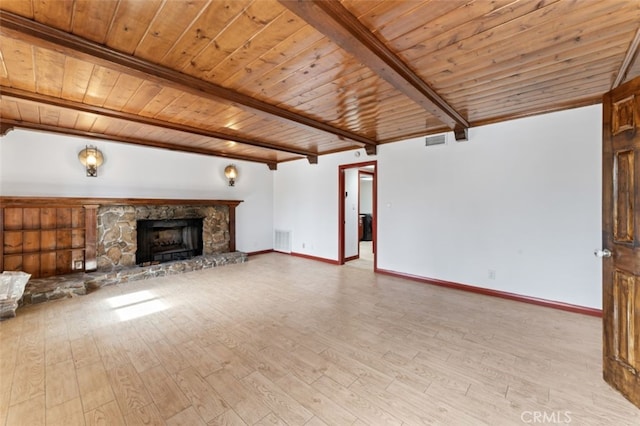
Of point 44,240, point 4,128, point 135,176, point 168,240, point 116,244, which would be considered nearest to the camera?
point 4,128

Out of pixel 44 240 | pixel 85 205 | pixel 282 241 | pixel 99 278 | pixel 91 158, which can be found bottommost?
pixel 99 278

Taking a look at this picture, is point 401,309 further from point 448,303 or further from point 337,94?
point 337,94

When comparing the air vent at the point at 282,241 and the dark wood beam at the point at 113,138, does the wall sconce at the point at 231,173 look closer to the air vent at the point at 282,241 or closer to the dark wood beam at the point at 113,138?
the dark wood beam at the point at 113,138

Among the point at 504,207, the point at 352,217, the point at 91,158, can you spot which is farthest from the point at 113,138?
the point at 504,207

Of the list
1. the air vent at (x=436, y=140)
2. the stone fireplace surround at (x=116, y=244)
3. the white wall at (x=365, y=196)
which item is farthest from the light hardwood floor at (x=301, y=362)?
the white wall at (x=365, y=196)

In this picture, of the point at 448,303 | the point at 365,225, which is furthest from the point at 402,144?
the point at 365,225

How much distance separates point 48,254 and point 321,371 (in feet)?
15.1

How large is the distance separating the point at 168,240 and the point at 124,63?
13.1 ft

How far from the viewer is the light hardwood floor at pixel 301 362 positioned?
166 centimetres

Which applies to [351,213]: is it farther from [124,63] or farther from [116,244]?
[124,63]

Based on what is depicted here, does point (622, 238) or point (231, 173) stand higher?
point (231, 173)

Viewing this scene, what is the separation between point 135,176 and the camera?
483 cm

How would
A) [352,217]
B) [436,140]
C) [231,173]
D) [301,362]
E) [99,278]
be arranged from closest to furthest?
[301,362], [99,278], [436,140], [231,173], [352,217]

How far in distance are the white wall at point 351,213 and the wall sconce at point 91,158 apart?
4512 millimetres
